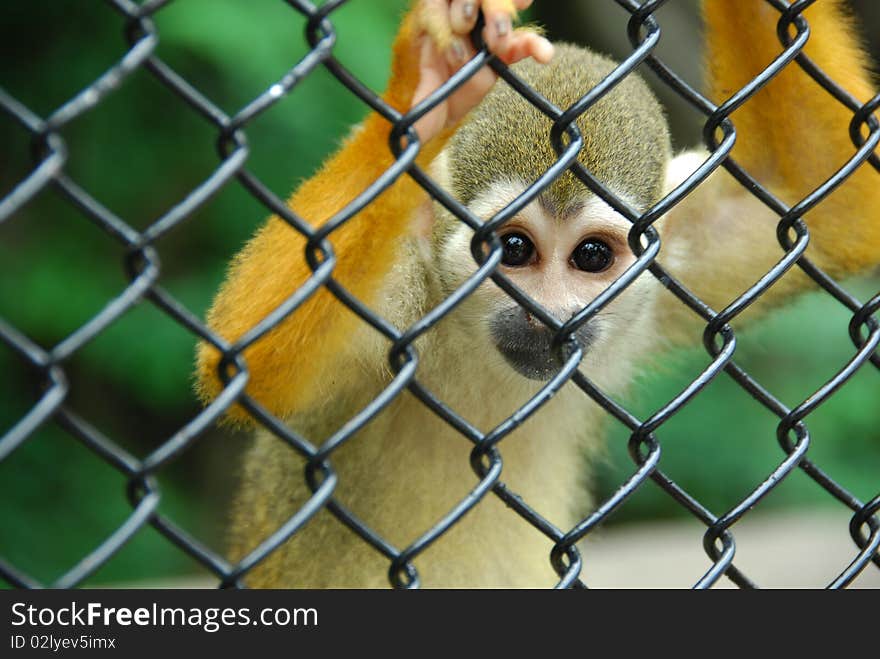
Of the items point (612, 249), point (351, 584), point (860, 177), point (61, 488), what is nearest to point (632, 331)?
point (612, 249)

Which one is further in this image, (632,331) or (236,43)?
(236,43)

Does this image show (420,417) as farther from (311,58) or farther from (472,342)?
(311,58)

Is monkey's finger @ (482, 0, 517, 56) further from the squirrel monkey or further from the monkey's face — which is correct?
the monkey's face

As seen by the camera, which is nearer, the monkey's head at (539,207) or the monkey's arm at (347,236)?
the monkey's arm at (347,236)

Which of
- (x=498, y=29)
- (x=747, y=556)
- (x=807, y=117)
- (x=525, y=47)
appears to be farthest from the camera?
(x=747, y=556)

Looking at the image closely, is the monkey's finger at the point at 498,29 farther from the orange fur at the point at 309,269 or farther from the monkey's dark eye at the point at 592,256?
the monkey's dark eye at the point at 592,256

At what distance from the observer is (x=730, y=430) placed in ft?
17.3

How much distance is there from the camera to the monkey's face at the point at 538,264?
2.55 metres

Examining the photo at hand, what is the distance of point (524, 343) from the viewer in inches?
101

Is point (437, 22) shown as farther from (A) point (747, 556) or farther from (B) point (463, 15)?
(A) point (747, 556)

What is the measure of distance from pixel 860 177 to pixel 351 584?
6.43ft

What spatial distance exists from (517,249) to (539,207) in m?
0.13

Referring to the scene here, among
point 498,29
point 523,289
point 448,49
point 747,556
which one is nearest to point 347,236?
point 448,49

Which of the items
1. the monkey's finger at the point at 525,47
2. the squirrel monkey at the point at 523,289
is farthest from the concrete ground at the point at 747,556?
the monkey's finger at the point at 525,47
